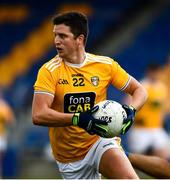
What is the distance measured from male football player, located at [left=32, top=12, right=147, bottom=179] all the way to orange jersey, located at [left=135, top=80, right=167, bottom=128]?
6516 mm

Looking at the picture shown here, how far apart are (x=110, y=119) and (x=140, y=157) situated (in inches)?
49.7

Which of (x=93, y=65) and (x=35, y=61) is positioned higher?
(x=93, y=65)

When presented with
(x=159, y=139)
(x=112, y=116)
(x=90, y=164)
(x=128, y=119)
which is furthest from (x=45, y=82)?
(x=159, y=139)

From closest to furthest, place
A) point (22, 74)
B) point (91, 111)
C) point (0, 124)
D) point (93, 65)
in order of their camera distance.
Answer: point (91, 111), point (93, 65), point (0, 124), point (22, 74)

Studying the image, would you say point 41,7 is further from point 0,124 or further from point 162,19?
point 0,124

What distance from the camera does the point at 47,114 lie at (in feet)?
21.8

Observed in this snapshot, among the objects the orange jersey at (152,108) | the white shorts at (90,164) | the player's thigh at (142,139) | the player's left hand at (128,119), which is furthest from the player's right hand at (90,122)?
the player's thigh at (142,139)

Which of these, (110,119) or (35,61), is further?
(35,61)

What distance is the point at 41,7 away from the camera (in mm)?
18453

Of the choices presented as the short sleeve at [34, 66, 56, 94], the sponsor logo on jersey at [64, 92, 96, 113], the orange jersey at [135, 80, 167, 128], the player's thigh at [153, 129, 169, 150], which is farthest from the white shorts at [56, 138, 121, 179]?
the orange jersey at [135, 80, 167, 128]

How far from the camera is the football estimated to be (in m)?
6.54

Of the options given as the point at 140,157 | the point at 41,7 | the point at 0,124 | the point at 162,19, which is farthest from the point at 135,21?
the point at 140,157

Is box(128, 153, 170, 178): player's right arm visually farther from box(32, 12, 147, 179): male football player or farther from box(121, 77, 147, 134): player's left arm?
box(121, 77, 147, 134): player's left arm

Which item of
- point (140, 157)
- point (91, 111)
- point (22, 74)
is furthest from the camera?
point (22, 74)
